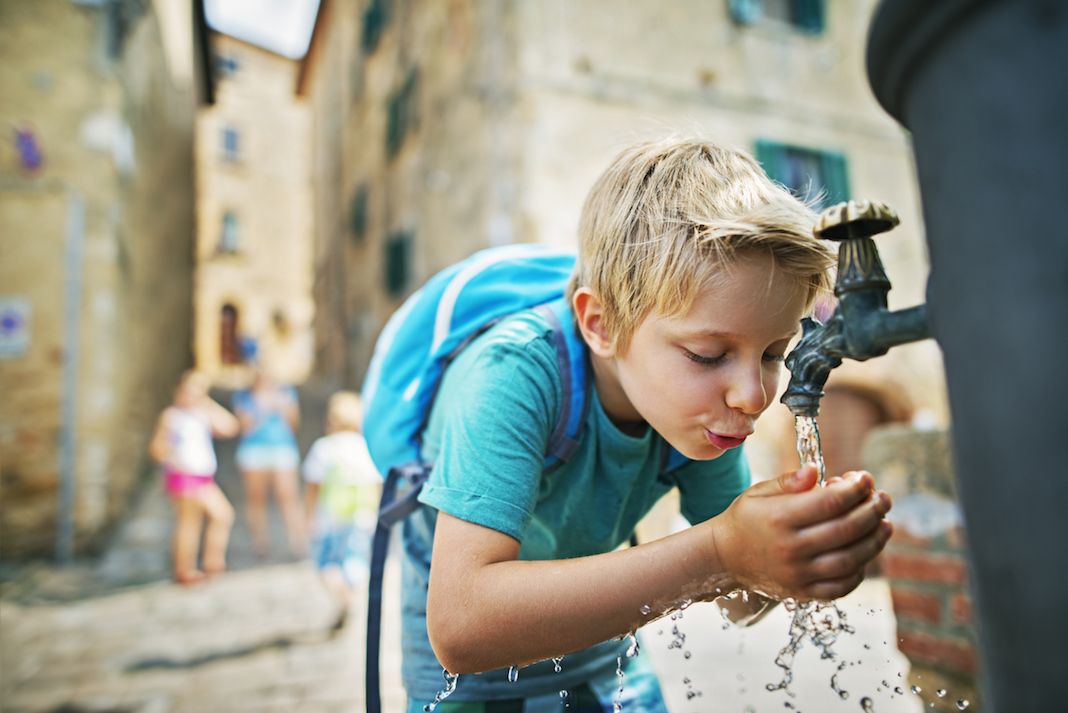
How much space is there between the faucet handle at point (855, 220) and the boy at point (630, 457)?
21cm

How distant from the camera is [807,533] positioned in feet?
2.25

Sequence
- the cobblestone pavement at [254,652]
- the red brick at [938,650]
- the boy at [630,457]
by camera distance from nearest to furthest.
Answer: the boy at [630,457] → the red brick at [938,650] → the cobblestone pavement at [254,652]

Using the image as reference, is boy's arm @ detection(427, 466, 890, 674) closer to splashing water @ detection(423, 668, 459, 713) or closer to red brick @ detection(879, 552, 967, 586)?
splashing water @ detection(423, 668, 459, 713)

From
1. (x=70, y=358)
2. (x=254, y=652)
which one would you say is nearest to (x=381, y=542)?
(x=254, y=652)

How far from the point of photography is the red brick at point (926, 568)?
194cm

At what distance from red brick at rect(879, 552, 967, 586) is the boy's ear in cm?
148

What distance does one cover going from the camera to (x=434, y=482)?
3.10ft

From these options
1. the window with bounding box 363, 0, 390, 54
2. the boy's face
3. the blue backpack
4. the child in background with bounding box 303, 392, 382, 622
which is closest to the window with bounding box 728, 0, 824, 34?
the window with bounding box 363, 0, 390, 54

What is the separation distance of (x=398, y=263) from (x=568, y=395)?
9157mm

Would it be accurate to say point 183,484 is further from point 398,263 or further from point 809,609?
point 809,609

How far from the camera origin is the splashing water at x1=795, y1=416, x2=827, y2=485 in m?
0.85

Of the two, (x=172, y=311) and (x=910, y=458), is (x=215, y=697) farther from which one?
(x=172, y=311)

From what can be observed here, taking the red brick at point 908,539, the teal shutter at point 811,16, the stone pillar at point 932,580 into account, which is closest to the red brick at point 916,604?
the stone pillar at point 932,580

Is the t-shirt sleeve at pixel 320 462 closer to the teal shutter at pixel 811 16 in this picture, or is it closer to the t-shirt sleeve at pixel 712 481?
the t-shirt sleeve at pixel 712 481
